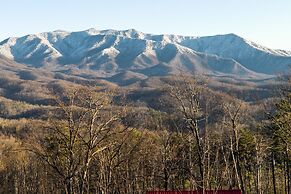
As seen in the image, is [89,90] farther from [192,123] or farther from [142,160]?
[142,160]

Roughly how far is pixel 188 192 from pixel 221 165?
12.3 m

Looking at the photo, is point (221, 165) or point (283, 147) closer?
point (283, 147)

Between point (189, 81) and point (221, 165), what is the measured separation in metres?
23.1

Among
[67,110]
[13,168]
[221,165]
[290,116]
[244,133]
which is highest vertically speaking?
[67,110]

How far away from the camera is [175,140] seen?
47438mm

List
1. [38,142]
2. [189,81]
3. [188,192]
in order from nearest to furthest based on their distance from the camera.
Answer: [189,81] < [188,192] < [38,142]

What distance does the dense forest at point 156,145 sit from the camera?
2308 centimetres

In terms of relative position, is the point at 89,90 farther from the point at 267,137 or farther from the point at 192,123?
the point at 267,137

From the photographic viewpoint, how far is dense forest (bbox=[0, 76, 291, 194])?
23.1m

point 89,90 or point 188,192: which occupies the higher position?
point 89,90

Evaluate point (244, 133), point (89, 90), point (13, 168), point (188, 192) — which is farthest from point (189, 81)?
point (13, 168)

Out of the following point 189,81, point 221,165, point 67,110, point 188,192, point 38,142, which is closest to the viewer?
point 67,110

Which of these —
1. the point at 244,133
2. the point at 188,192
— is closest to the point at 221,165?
the point at 244,133

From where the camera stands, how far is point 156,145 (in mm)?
46312
